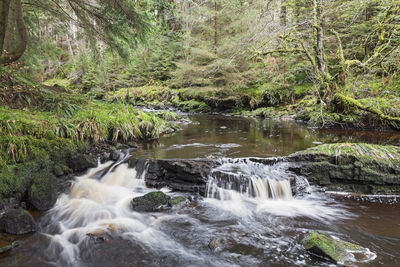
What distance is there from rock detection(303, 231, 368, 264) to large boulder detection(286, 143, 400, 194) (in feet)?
7.60

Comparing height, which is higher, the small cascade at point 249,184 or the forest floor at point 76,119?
the forest floor at point 76,119

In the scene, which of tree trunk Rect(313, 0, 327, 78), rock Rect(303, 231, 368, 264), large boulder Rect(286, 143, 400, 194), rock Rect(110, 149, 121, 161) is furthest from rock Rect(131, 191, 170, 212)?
tree trunk Rect(313, 0, 327, 78)

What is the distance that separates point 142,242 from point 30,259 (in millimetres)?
1464

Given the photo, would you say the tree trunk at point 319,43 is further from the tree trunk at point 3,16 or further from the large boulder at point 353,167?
the tree trunk at point 3,16

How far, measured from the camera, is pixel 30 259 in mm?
3100

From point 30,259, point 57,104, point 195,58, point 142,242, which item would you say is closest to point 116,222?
point 142,242

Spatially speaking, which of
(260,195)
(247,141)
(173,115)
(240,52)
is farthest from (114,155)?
(240,52)

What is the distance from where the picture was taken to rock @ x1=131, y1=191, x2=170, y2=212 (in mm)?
4523

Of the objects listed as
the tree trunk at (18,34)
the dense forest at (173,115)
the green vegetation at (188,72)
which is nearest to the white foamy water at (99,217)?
the dense forest at (173,115)

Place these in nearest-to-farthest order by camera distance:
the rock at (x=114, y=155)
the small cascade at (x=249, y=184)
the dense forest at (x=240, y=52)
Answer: the small cascade at (x=249, y=184) < the rock at (x=114, y=155) < the dense forest at (x=240, y=52)

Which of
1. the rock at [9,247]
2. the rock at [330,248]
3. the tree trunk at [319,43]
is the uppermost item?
the tree trunk at [319,43]

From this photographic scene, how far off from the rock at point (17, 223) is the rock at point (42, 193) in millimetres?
622

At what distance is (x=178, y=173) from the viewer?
5477mm

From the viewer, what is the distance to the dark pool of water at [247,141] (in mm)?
6715
